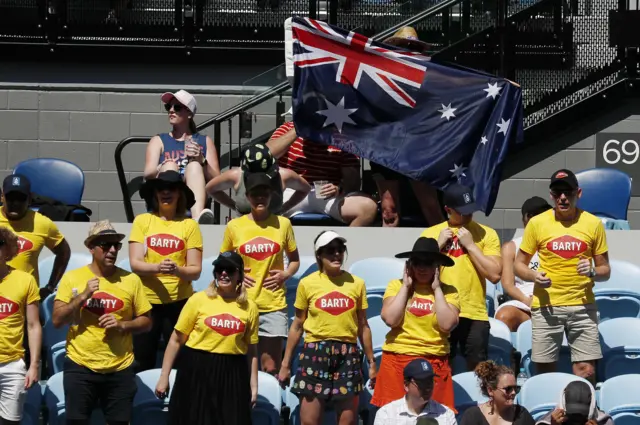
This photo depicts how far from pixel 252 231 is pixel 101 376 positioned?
5.15 ft

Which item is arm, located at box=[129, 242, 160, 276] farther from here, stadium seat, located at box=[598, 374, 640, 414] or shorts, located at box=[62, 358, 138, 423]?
stadium seat, located at box=[598, 374, 640, 414]

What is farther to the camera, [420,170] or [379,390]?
[420,170]

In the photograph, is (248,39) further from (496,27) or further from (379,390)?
(379,390)

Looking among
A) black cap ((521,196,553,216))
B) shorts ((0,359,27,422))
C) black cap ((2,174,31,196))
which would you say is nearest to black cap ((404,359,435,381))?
shorts ((0,359,27,422))

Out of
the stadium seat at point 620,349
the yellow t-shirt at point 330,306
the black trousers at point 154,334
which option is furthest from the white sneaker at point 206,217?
the stadium seat at point 620,349

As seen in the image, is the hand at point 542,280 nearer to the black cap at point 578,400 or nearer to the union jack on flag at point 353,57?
the black cap at point 578,400

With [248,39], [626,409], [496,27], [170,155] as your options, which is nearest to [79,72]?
[248,39]

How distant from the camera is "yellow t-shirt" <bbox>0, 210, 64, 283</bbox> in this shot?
9.91 metres

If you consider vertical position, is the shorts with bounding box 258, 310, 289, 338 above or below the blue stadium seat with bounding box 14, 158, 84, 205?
below

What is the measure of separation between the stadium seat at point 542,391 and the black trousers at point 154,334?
2326 mm

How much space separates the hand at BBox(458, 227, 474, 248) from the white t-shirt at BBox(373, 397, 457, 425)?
4.96ft

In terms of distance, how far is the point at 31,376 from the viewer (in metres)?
8.75

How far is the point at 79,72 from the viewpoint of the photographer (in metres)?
14.4

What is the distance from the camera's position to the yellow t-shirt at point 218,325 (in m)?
8.85
